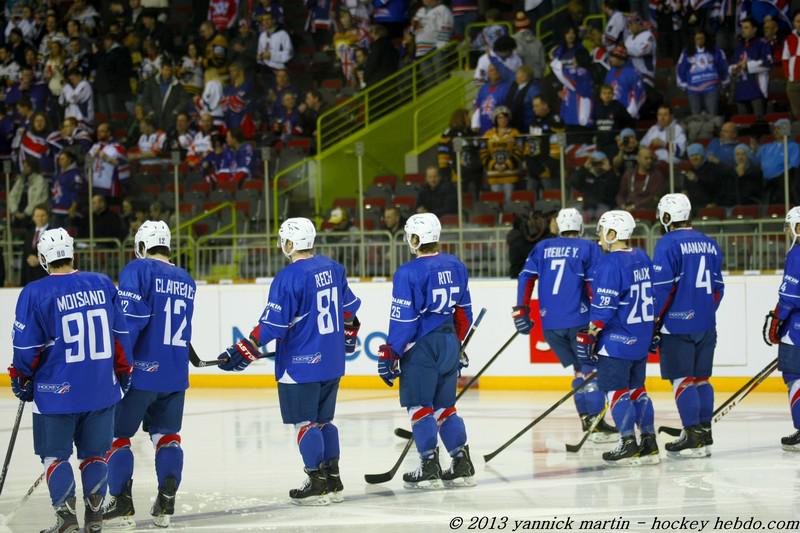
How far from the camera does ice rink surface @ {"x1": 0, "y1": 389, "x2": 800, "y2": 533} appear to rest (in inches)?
297

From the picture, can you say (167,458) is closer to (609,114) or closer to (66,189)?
A: (609,114)

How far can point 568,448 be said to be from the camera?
9938 millimetres

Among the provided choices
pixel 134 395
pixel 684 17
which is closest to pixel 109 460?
pixel 134 395

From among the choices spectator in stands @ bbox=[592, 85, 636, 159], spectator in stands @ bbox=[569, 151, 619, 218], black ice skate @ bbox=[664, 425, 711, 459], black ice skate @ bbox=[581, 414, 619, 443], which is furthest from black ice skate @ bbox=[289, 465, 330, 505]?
spectator in stands @ bbox=[592, 85, 636, 159]

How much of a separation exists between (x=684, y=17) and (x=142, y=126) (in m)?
7.48

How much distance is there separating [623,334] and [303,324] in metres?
2.38

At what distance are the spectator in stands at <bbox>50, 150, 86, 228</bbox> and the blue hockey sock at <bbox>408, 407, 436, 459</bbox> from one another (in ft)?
30.1

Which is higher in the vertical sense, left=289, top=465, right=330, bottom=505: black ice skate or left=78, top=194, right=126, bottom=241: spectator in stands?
left=78, top=194, right=126, bottom=241: spectator in stands

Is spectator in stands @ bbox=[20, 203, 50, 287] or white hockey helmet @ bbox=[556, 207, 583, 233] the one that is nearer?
white hockey helmet @ bbox=[556, 207, 583, 233]

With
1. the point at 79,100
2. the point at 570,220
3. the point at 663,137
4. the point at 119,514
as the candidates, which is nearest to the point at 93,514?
the point at 119,514

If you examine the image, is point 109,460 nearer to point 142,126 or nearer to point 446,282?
point 446,282

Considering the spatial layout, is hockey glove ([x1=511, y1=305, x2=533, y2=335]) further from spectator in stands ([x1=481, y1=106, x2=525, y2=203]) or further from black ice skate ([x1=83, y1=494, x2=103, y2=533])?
spectator in stands ([x1=481, y1=106, x2=525, y2=203])

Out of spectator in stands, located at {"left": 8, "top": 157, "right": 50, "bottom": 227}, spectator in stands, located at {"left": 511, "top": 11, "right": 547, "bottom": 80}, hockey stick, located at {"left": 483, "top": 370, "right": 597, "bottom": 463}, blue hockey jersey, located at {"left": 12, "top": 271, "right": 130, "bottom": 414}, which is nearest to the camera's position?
blue hockey jersey, located at {"left": 12, "top": 271, "right": 130, "bottom": 414}

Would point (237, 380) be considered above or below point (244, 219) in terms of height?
below
